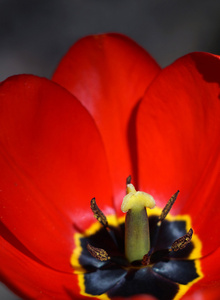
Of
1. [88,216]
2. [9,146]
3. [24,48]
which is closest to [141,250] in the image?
[88,216]

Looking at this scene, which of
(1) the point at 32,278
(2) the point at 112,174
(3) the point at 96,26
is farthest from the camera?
(3) the point at 96,26

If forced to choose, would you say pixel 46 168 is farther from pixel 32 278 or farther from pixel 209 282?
pixel 209 282

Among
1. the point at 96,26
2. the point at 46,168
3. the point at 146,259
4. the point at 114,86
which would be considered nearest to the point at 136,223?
the point at 146,259

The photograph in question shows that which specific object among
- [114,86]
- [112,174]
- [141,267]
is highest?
[114,86]

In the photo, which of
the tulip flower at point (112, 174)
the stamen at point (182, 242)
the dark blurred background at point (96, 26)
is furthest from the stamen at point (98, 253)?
the dark blurred background at point (96, 26)

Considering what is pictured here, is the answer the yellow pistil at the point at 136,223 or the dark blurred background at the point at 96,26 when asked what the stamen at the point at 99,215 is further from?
the dark blurred background at the point at 96,26

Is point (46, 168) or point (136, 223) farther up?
point (46, 168)
